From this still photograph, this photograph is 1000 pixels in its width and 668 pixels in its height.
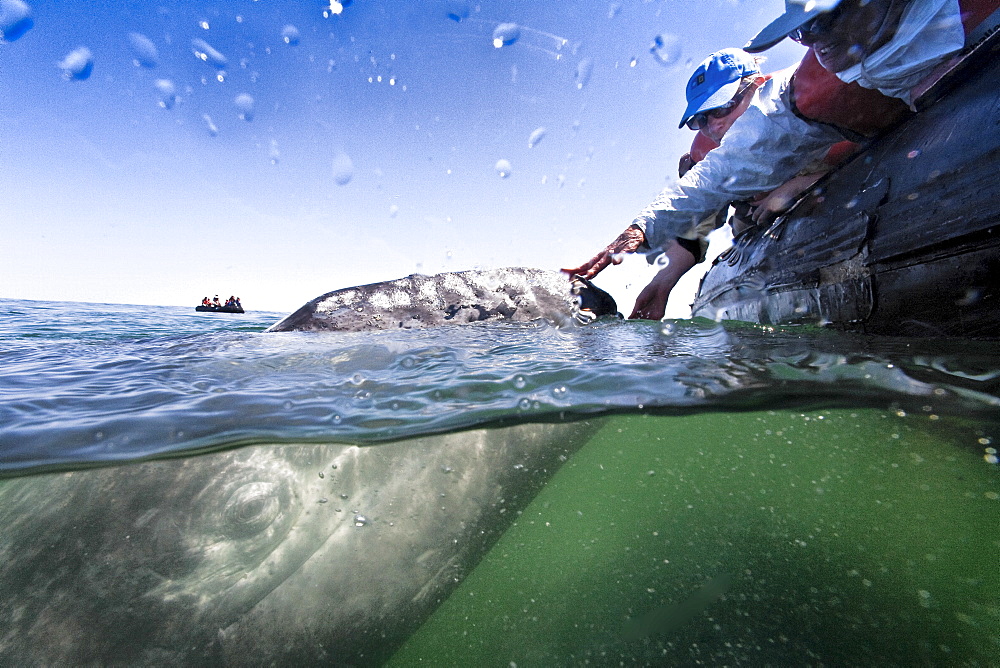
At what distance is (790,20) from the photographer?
97.3 inches

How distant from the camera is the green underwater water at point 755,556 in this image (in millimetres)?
1377

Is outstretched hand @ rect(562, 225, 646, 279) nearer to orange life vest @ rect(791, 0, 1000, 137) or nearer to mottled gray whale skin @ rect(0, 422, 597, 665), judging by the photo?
orange life vest @ rect(791, 0, 1000, 137)

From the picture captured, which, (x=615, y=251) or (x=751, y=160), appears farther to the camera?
(x=615, y=251)

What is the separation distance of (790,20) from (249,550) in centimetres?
404

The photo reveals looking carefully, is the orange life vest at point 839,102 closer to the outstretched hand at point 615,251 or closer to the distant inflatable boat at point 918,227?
the distant inflatable boat at point 918,227

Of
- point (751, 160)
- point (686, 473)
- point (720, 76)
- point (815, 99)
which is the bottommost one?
point (686, 473)

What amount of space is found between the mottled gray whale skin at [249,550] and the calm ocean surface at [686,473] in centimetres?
11

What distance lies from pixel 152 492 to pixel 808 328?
438cm

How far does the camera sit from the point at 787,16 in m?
2.47

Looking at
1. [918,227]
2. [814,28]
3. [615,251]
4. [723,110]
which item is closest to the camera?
[918,227]

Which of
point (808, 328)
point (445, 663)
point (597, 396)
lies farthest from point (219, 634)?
point (808, 328)

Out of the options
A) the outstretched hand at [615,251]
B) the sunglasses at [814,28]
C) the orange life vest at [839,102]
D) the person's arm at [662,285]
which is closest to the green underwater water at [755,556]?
the orange life vest at [839,102]

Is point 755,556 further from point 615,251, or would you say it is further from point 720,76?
point 720,76

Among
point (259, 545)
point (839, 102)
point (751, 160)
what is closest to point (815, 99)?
point (839, 102)
